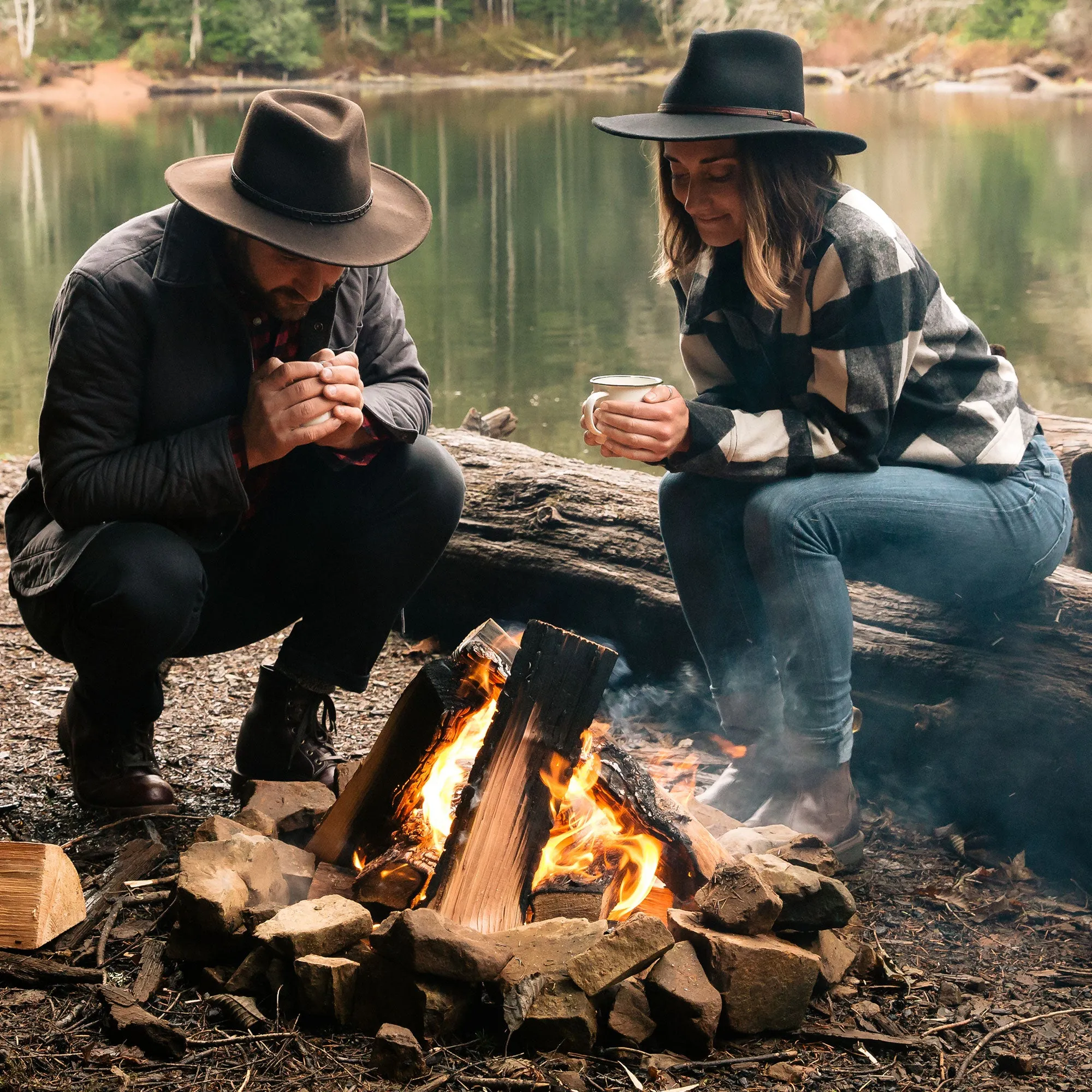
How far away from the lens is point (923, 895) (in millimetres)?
2502

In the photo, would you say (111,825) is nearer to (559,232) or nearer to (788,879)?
(788,879)

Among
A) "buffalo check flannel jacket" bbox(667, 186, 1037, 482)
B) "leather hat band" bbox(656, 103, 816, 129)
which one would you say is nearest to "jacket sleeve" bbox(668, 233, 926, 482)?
"buffalo check flannel jacket" bbox(667, 186, 1037, 482)

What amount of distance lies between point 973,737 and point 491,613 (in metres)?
1.54

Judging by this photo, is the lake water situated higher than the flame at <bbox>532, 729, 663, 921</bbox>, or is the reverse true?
the flame at <bbox>532, 729, 663, 921</bbox>

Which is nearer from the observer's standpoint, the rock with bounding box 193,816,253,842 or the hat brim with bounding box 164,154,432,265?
the hat brim with bounding box 164,154,432,265

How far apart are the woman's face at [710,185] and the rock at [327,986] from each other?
169 centimetres

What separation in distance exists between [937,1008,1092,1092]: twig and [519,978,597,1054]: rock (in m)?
0.56

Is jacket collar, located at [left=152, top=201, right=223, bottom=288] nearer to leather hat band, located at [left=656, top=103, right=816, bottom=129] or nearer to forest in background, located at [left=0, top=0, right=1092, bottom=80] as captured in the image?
leather hat band, located at [left=656, top=103, right=816, bottom=129]

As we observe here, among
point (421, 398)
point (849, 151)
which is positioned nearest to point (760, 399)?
point (849, 151)

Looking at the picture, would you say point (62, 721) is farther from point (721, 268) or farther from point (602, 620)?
point (721, 268)

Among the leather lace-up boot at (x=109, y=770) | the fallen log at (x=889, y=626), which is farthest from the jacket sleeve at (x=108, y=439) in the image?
the fallen log at (x=889, y=626)

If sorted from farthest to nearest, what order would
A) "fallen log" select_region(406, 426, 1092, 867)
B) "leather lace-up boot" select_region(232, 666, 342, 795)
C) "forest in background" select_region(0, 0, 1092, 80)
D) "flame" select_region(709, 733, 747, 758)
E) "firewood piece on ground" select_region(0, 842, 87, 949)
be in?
"forest in background" select_region(0, 0, 1092, 80)
"flame" select_region(709, 733, 747, 758)
"leather lace-up boot" select_region(232, 666, 342, 795)
"fallen log" select_region(406, 426, 1092, 867)
"firewood piece on ground" select_region(0, 842, 87, 949)

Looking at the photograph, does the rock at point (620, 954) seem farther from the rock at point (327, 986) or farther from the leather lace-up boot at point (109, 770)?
the leather lace-up boot at point (109, 770)

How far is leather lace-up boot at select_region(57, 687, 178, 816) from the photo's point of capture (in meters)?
2.72
